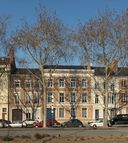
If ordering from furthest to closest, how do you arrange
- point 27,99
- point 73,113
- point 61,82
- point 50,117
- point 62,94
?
point 61,82 < point 62,94 < point 73,113 < point 27,99 < point 50,117

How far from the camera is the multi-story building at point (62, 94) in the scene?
105500mm

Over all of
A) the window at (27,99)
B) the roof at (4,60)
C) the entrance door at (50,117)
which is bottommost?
the entrance door at (50,117)

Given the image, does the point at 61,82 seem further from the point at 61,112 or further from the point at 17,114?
the point at 17,114

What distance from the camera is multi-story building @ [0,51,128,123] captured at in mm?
105500

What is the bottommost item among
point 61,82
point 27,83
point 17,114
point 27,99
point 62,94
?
point 17,114

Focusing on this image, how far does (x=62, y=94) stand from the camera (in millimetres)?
108312

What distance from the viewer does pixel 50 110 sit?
10450 centimetres

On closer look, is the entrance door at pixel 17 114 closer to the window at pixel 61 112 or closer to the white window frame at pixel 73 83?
the window at pixel 61 112

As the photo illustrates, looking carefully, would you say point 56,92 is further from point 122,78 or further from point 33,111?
point 122,78

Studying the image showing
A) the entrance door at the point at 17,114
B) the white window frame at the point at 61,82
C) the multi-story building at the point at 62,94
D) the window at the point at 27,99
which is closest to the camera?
the entrance door at the point at 17,114

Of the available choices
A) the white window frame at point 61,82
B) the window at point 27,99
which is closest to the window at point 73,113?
the white window frame at point 61,82

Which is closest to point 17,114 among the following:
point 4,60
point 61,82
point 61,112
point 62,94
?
point 61,112

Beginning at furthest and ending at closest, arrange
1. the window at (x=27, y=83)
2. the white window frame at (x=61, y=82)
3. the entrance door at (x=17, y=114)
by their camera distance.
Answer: the white window frame at (x=61, y=82) → the window at (x=27, y=83) → the entrance door at (x=17, y=114)

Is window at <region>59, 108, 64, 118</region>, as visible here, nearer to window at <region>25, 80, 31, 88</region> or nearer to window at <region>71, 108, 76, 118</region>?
window at <region>71, 108, 76, 118</region>
